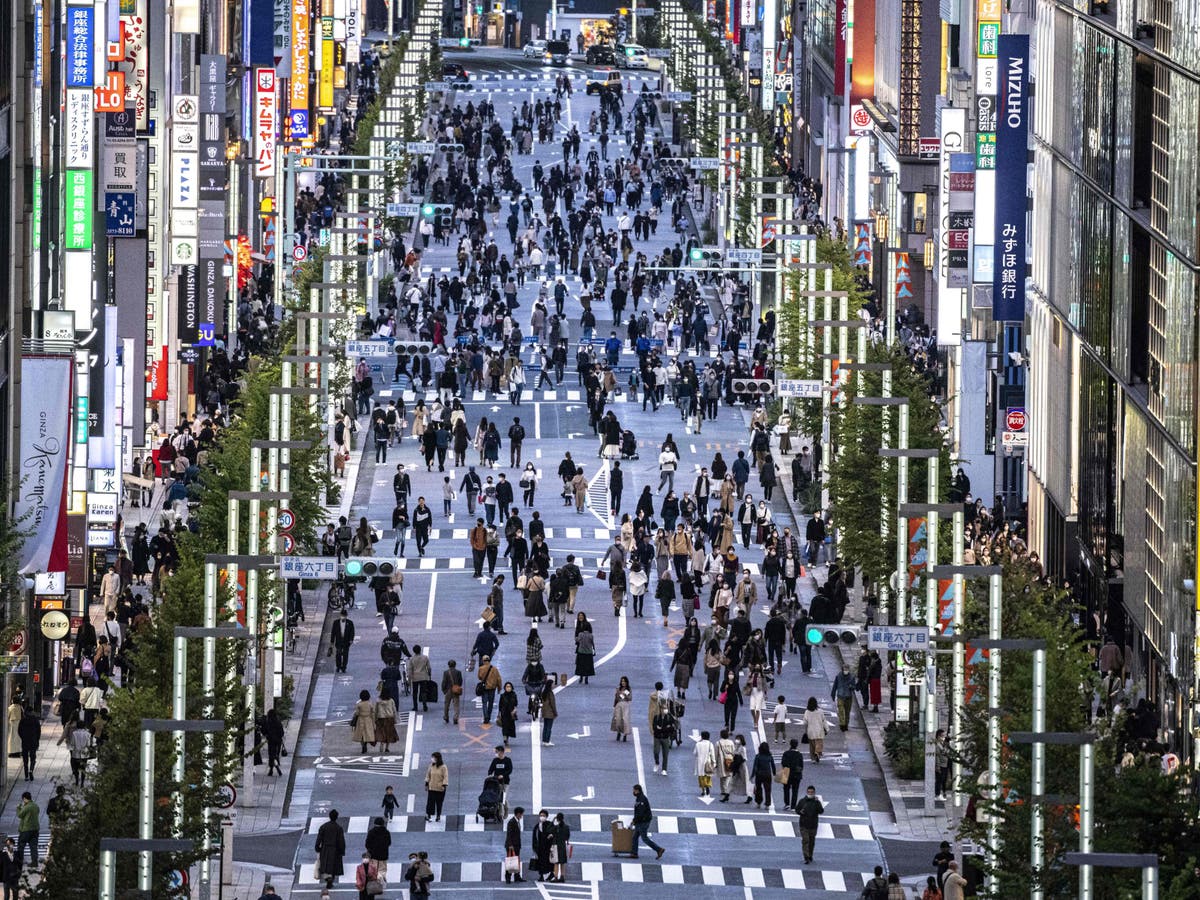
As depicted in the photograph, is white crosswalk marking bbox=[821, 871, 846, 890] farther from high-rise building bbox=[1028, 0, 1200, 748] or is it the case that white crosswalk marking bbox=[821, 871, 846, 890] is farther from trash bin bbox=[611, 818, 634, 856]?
high-rise building bbox=[1028, 0, 1200, 748]

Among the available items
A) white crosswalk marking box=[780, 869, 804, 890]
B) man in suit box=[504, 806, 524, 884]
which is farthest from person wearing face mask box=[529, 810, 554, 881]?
white crosswalk marking box=[780, 869, 804, 890]

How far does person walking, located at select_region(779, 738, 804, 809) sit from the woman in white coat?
122 cm

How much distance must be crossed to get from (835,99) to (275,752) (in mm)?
86466

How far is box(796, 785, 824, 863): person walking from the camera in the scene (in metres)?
54.3

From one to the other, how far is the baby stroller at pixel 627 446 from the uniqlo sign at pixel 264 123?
83.2 feet

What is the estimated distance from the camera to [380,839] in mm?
52406

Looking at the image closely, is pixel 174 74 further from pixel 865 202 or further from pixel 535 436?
pixel 865 202

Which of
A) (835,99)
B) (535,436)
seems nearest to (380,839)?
(535,436)

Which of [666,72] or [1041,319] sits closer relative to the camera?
[1041,319]

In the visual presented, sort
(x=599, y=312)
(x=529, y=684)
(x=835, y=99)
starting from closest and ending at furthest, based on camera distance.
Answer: (x=529, y=684), (x=599, y=312), (x=835, y=99)

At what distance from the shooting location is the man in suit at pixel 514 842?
52969 millimetres

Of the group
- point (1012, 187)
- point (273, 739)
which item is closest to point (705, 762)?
point (273, 739)

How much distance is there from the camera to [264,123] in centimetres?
11500

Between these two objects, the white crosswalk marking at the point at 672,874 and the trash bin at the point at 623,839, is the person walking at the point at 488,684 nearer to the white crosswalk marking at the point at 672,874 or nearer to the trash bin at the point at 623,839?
the trash bin at the point at 623,839
